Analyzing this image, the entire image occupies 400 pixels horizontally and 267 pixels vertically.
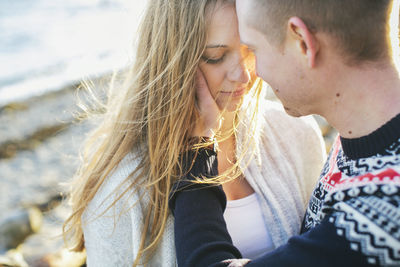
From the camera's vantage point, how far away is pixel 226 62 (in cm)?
211

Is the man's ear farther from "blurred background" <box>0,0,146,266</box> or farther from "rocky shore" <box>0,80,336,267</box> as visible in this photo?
"rocky shore" <box>0,80,336,267</box>

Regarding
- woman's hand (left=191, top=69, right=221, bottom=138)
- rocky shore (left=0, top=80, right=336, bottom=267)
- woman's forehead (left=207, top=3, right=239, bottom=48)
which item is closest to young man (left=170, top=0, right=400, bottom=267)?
woman's forehead (left=207, top=3, right=239, bottom=48)

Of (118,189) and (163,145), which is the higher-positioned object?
(163,145)

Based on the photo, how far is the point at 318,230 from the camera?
1.38 meters

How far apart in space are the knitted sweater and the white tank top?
48cm

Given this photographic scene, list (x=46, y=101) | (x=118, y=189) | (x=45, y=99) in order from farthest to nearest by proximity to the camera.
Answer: (x=45, y=99) → (x=46, y=101) → (x=118, y=189)

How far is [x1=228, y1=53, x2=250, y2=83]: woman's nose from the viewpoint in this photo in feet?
6.89

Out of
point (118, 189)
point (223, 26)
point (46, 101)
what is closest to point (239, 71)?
point (223, 26)

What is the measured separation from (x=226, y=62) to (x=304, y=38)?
63 cm

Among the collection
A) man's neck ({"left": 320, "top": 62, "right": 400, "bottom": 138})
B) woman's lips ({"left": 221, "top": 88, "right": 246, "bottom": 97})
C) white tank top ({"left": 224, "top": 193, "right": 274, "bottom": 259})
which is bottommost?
white tank top ({"left": 224, "top": 193, "right": 274, "bottom": 259})

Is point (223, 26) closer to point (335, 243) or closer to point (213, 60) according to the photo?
point (213, 60)

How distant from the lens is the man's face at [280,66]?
1668 millimetres

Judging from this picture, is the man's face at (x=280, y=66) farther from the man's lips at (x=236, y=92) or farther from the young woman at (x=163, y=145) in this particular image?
the man's lips at (x=236, y=92)

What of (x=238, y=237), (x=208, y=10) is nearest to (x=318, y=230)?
(x=238, y=237)
